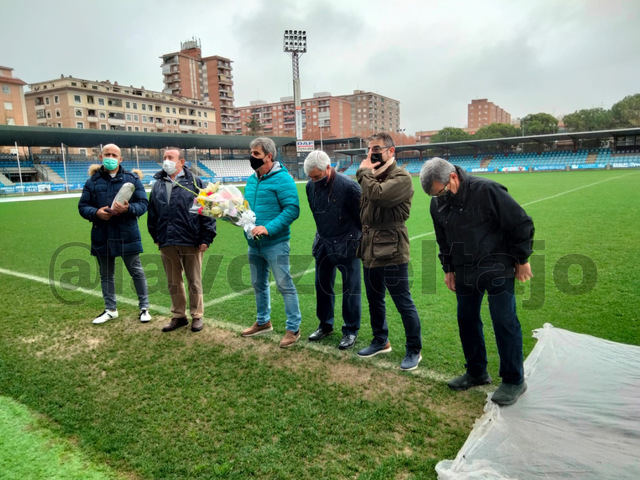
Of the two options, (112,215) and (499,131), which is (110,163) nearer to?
(112,215)

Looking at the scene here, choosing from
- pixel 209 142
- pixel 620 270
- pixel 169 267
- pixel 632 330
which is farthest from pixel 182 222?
pixel 209 142

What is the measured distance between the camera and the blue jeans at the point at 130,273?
4.92m

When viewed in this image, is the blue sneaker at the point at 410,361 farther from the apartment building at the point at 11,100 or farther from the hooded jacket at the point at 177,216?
the apartment building at the point at 11,100

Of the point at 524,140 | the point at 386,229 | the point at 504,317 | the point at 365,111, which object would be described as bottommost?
the point at 504,317

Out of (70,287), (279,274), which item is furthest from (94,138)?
(279,274)

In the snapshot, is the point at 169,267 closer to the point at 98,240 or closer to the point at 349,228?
the point at 98,240

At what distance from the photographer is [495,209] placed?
9.36 ft

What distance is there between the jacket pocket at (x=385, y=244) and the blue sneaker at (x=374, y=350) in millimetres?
882

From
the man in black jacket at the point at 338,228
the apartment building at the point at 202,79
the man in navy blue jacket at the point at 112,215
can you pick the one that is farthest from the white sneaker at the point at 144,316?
the apartment building at the point at 202,79

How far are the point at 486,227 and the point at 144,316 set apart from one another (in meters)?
3.83

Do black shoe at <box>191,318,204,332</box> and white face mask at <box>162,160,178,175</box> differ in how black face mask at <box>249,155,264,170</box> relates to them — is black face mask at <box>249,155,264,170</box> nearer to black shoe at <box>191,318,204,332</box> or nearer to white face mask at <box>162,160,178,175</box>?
white face mask at <box>162,160,178,175</box>

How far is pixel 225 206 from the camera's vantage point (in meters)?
3.97

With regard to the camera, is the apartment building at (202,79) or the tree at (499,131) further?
the apartment building at (202,79)

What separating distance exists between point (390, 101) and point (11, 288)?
486ft
